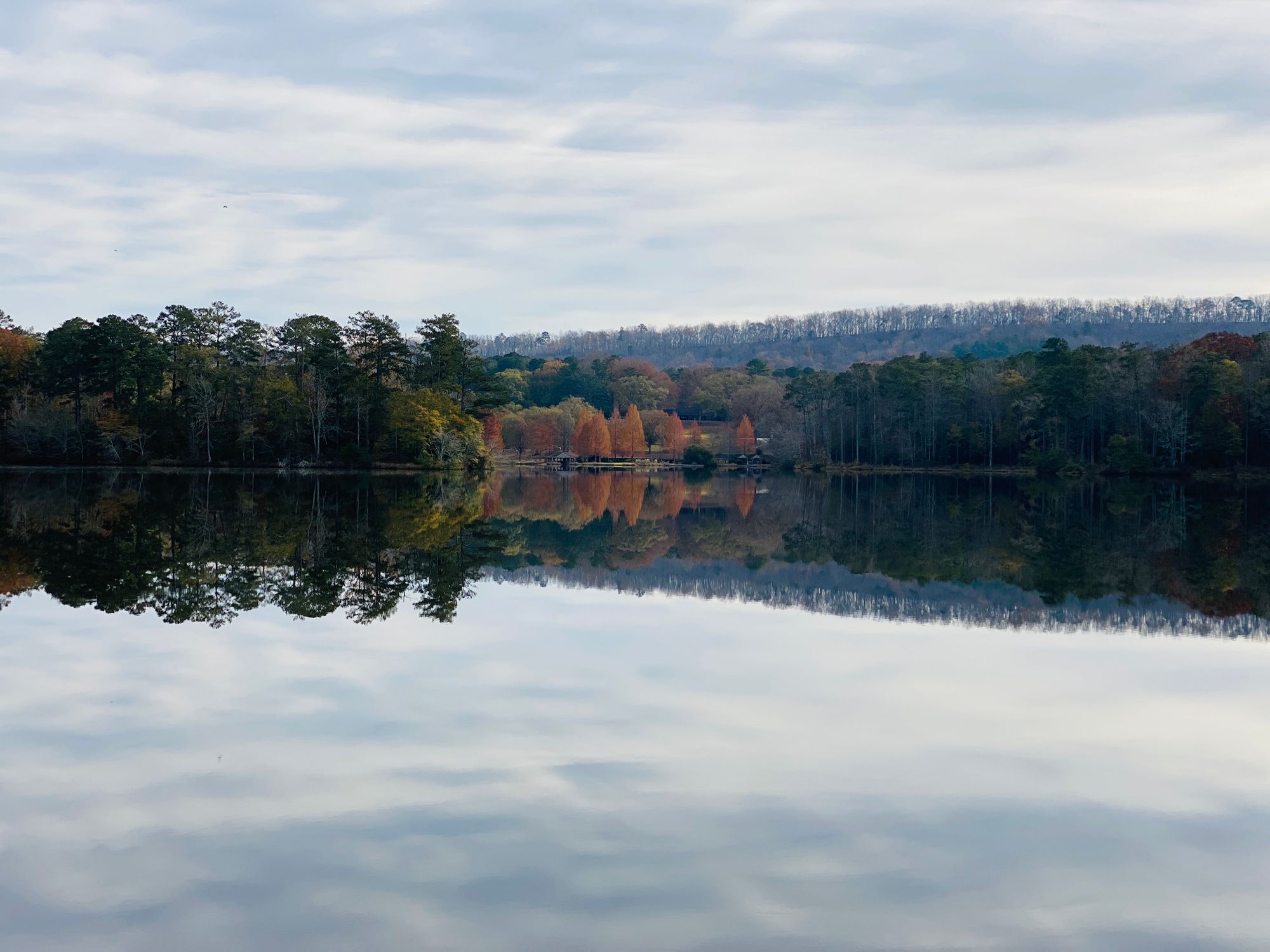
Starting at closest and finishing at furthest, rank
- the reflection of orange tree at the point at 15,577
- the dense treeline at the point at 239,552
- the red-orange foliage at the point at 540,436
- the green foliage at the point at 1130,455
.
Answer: the dense treeline at the point at 239,552 < the reflection of orange tree at the point at 15,577 < the green foliage at the point at 1130,455 < the red-orange foliage at the point at 540,436

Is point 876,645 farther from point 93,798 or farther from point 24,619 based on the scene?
point 24,619

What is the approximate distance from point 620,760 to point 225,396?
6323 cm

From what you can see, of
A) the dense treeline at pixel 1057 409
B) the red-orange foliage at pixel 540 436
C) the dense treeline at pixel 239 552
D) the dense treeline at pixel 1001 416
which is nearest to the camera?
the dense treeline at pixel 239 552

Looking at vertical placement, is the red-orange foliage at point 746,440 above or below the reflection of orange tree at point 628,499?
above

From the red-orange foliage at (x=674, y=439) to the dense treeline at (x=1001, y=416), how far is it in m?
0.15

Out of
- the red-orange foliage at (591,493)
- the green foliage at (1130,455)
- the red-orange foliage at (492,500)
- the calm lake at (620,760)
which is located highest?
the green foliage at (1130,455)

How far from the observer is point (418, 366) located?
230 ft

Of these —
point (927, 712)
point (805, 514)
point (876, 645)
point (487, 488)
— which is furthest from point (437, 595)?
point (487, 488)

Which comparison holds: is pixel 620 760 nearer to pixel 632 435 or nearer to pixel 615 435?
pixel 632 435

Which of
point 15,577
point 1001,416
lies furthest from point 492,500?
point 1001,416

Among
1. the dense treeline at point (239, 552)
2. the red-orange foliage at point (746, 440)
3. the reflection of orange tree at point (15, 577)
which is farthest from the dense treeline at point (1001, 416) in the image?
the reflection of orange tree at point (15, 577)

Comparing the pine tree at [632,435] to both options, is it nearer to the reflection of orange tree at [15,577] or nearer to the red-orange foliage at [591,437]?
the red-orange foliage at [591,437]

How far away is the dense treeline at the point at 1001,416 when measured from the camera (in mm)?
72000

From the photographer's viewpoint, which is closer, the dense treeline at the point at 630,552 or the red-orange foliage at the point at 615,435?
the dense treeline at the point at 630,552
